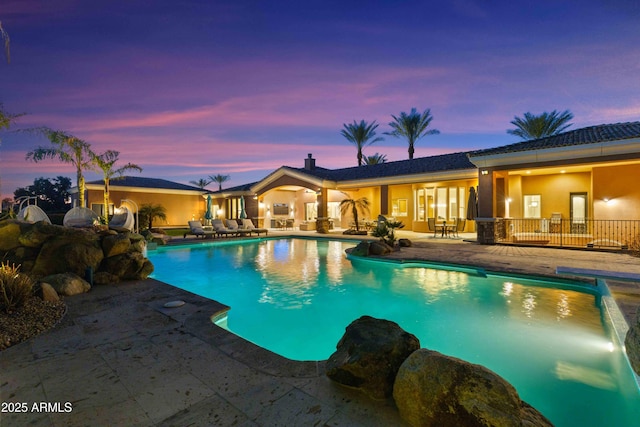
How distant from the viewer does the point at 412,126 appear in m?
30.6

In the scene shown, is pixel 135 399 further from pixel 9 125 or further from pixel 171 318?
pixel 9 125

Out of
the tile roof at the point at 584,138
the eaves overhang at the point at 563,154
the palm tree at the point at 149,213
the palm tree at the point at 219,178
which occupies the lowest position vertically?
the palm tree at the point at 149,213

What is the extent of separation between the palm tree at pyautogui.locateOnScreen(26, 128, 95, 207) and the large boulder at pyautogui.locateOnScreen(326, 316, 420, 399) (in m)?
17.8

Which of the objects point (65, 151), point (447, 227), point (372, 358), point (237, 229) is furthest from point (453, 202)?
point (65, 151)

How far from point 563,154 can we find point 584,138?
114 cm

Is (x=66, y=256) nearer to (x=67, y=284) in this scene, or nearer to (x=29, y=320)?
(x=67, y=284)

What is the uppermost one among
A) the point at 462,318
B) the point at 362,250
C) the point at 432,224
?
the point at 432,224

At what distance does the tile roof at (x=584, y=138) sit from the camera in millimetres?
11508

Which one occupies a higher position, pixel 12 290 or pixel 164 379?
pixel 12 290

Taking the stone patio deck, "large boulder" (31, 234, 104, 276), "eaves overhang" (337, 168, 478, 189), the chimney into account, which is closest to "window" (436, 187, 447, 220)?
"eaves overhang" (337, 168, 478, 189)

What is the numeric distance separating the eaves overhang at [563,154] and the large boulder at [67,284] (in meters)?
15.1

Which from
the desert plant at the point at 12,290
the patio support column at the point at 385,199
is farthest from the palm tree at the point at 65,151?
the patio support column at the point at 385,199

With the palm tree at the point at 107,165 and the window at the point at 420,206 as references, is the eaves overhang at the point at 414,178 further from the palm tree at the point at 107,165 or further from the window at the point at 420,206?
the palm tree at the point at 107,165

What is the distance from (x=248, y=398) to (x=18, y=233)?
754 centimetres
